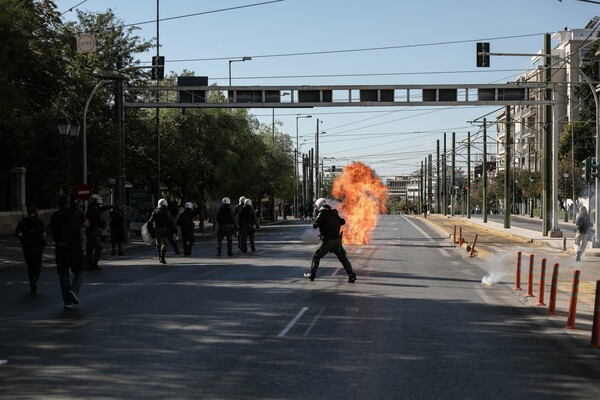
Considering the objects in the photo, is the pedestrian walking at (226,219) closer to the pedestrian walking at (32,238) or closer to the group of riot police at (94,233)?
the group of riot police at (94,233)

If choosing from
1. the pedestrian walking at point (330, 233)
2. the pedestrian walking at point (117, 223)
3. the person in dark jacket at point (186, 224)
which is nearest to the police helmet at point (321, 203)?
the pedestrian walking at point (330, 233)

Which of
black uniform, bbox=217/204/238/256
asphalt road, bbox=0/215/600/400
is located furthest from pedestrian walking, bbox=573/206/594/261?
black uniform, bbox=217/204/238/256

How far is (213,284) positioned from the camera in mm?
16297

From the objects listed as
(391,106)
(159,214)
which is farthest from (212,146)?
(159,214)

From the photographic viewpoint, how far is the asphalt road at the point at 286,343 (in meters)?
7.05

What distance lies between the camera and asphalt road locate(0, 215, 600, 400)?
23.1 ft

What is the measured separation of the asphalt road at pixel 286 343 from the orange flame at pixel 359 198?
51.4ft

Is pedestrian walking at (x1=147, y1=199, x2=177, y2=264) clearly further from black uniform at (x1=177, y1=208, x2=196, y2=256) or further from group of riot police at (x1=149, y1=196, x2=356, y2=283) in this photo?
black uniform at (x1=177, y1=208, x2=196, y2=256)

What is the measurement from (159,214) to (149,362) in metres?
13.9

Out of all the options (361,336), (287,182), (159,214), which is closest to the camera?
(361,336)

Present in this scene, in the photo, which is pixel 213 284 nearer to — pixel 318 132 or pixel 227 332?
pixel 227 332

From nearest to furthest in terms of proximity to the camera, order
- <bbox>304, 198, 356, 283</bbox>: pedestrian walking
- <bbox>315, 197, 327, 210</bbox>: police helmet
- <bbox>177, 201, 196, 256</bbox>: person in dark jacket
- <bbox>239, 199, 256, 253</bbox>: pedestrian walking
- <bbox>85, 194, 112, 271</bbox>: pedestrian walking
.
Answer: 1. <bbox>304, 198, 356, 283</bbox>: pedestrian walking
2. <bbox>315, 197, 327, 210</bbox>: police helmet
3. <bbox>85, 194, 112, 271</bbox>: pedestrian walking
4. <bbox>177, 201, 196, 256</bbox>: person in dark jacket
5. <bbox>239, 199, 256, 253</bbox>: pedestrian walking

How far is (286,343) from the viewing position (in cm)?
924

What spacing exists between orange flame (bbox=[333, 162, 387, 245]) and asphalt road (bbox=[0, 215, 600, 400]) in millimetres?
15674
